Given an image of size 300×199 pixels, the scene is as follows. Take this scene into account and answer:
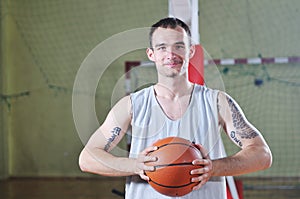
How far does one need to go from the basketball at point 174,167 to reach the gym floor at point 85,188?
2850 millimetres

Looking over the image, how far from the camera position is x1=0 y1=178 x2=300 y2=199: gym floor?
4.45 m

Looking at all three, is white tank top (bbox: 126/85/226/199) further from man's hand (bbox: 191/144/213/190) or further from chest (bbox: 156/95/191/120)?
man's hand (bbox: 191/144/213/190)

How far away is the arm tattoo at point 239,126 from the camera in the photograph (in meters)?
1.59

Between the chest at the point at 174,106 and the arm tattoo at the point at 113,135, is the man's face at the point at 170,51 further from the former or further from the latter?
the arm tattoo at the point at 113,135

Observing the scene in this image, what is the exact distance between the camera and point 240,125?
5.28ft

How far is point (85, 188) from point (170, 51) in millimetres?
3573

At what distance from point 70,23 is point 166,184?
429 centimetres

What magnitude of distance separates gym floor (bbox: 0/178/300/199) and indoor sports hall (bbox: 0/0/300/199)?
0.03ft

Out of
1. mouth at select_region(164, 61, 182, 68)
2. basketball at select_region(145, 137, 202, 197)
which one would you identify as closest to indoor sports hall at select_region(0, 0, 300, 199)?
mouth at select_region(164, 61, 182, 68)

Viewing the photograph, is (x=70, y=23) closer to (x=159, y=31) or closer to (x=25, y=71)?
(x=25, y=71)

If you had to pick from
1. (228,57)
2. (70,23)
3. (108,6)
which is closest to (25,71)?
(70,23)

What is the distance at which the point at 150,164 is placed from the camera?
54.1 inches

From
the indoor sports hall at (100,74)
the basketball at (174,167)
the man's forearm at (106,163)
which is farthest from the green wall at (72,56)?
the basketball at (174,167)

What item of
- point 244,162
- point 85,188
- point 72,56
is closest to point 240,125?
point 244,162
